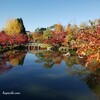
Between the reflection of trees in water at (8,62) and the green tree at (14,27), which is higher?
the green tree at (14,27)

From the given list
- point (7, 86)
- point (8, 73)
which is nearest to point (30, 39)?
point (8, 73)

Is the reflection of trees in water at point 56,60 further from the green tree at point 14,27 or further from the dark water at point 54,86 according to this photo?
the green tree at point 14,27

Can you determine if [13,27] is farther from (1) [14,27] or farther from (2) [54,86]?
(2) [54,86]

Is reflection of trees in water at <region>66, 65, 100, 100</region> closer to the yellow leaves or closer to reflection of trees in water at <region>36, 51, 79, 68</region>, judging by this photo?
reflection of trees in water at <region>36, 51, 79, 68</region>

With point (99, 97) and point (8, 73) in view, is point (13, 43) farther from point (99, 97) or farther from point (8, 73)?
point (99, 97)

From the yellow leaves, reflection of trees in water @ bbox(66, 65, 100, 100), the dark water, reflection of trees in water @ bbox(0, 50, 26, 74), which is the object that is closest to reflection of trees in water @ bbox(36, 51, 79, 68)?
reflection of trees in water @ bbox(0, 50, 26, 74)

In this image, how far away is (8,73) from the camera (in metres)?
24.7

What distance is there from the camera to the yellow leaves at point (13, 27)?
71.8 m

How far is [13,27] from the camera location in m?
75.1

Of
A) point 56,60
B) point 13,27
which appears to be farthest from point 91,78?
point 13,27

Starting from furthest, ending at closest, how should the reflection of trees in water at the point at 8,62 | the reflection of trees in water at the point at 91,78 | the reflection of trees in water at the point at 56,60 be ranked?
1. the reflection of trees in water at the point at 56,60
2. the reflection of trees in water at the point at 8,62
3. the reflection of trees in water at the point at 91,78

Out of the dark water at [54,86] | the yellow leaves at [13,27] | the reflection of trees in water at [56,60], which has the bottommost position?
the reflection of trees in water at [56,60]

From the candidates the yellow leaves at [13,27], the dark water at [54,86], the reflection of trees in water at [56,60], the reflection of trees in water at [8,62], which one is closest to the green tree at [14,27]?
the yellow leaves at [13,27]

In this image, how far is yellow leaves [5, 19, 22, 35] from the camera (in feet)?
236
